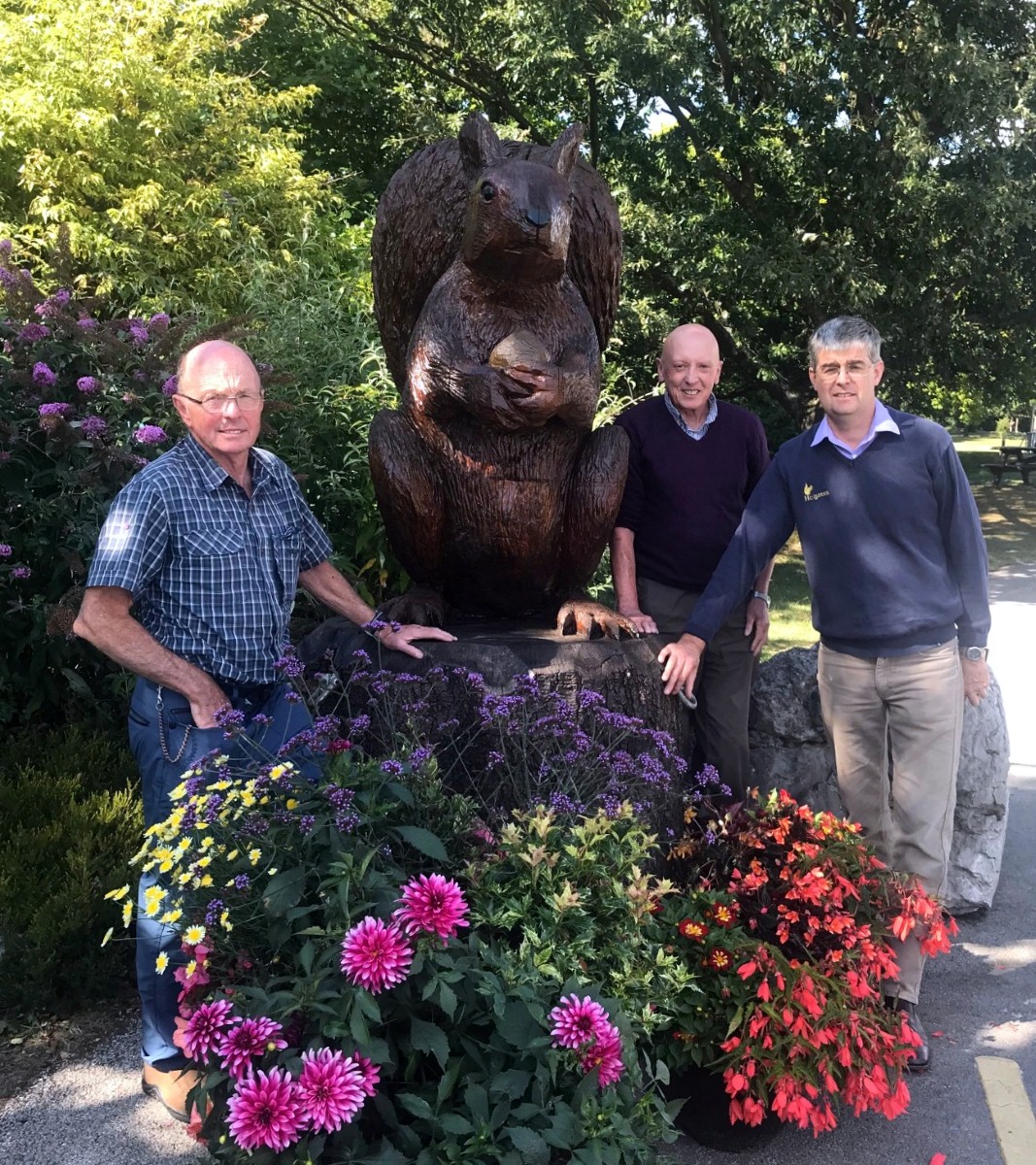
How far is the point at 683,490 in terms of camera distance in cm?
369

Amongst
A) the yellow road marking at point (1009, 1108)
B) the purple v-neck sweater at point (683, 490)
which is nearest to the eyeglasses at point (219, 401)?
the purple v-neck sweater at point (683, 490)

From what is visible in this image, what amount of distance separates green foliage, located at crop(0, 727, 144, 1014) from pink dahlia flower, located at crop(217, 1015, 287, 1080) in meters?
1.77

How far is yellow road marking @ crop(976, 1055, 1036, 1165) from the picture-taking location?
110 inches

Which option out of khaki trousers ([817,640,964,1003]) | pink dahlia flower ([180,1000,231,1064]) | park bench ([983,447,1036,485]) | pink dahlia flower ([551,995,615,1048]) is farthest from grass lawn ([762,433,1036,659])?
pink dahlia flower ([180,1000,231,1064])

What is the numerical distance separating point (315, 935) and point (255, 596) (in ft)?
3.52

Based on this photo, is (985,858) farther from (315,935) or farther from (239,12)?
(239,12)

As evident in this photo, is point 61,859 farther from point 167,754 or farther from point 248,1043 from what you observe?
point 248,1043

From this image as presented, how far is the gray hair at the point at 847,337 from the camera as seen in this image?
320 cm

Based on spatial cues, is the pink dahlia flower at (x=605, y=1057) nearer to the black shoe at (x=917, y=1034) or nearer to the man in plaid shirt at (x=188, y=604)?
the man in plaid shirt at (x=188, y=604)

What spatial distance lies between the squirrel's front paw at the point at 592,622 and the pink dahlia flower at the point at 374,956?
1.52m

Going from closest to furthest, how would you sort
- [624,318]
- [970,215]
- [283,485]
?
[283,485], [970,215], [624,318]

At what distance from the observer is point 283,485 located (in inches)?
121

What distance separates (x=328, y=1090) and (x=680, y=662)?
71.3 inches

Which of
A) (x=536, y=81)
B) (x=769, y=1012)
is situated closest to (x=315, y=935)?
(x=769, y=1012)
